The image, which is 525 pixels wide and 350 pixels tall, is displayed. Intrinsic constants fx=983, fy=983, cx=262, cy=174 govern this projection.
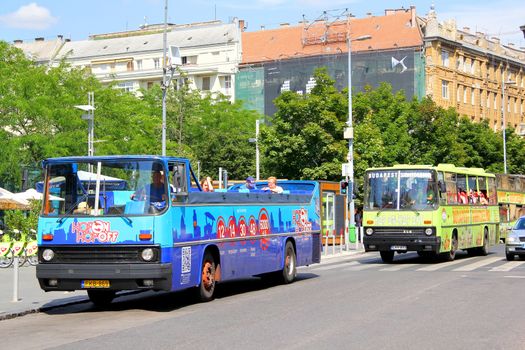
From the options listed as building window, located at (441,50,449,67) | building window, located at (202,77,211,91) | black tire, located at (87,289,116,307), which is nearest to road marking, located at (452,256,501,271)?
black tire, located at (87,289,116,307)

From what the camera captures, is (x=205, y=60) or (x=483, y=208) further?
(x=205, y=60)

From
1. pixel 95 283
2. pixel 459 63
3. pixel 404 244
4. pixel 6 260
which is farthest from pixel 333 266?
pixel 459 63

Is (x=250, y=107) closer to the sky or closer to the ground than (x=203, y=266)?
closer to the sky

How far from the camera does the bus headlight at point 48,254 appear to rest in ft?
51.3

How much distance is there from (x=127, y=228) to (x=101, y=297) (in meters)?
2.20

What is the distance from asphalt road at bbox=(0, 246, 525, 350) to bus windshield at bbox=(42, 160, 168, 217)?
168cm

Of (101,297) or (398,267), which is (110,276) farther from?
(398,267)

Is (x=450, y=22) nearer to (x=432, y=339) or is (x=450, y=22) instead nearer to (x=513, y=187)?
(x=513, y=187)

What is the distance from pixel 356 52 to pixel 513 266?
66712mm

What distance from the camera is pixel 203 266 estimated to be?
16.9 metres

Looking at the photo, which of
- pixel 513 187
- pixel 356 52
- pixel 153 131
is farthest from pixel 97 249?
pixel 356 52

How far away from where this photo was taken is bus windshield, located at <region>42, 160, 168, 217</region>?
15.6 meters

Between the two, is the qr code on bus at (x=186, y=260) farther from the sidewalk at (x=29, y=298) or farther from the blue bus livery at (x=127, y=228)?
the sidewalk at (x=29, y=298)

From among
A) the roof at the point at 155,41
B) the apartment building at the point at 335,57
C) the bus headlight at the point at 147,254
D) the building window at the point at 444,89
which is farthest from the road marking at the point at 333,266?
the roof at the point at 155,41
